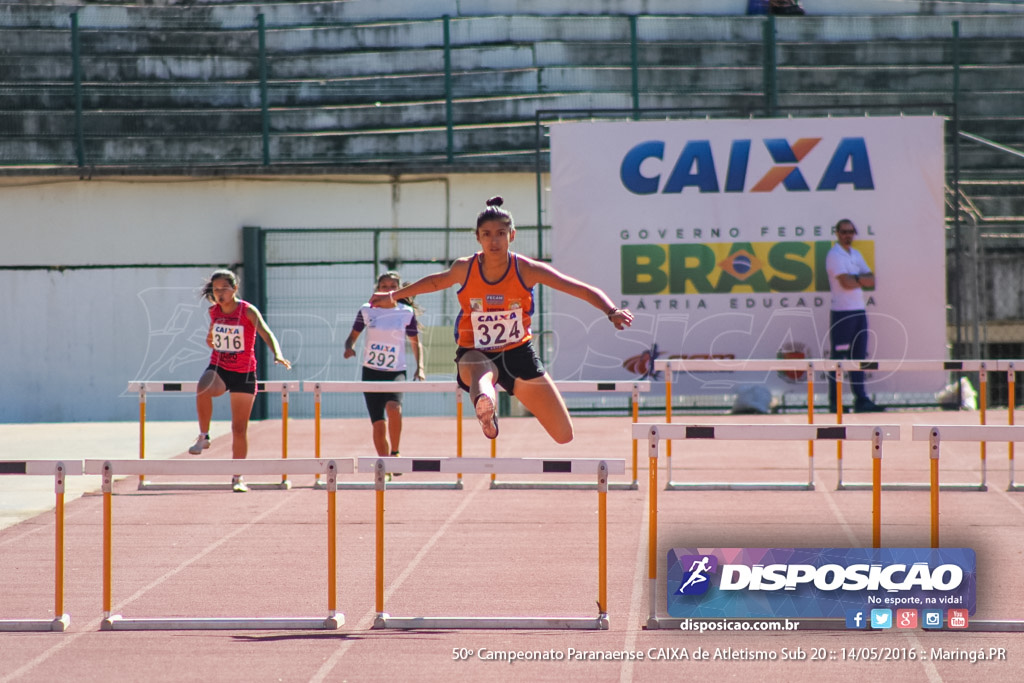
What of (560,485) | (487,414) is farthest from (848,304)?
(487,414)

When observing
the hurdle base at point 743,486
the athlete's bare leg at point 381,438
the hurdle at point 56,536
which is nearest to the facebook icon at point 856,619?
the hurdle at point 56,536

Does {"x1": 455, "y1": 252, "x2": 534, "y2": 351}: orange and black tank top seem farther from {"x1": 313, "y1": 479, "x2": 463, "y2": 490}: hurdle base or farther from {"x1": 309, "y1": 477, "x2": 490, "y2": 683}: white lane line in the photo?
{"x1": 313, "y1": 479, "x2": 463, "y2": 490}: hurdle base

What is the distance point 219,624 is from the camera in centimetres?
Result: 683

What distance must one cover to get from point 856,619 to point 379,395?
6.19m

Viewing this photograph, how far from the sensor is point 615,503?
434 inches

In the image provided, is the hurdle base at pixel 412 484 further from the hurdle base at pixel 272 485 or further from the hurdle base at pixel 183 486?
the hurdle base at pixel 183 486

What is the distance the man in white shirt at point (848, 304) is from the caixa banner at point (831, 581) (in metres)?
9.97

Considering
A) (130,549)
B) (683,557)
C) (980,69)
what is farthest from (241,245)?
(683,557)

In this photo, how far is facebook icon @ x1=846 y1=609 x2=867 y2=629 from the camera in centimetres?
670

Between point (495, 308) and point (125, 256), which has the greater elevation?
point (125, 256)

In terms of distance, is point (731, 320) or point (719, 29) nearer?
point (731, 320)

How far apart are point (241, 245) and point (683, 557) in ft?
43.0

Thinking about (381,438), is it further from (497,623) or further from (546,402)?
(497,623)

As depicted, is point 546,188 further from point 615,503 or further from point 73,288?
point 615,503
